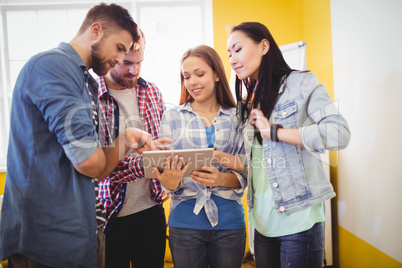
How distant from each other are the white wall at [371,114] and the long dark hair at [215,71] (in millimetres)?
1041

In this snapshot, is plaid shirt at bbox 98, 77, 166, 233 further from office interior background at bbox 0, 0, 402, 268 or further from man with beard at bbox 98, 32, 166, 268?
office interior background at bbox 0, 0, 402, 268

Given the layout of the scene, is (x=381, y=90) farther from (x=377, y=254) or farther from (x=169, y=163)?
(x=169, y=163)

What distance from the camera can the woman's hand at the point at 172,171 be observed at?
1142mm

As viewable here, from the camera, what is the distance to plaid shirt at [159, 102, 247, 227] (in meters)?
1.26

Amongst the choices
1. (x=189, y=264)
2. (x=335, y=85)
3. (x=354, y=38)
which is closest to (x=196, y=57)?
(x=189, y=264)

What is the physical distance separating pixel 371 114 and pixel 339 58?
0.68 m

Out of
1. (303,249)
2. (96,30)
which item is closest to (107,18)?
(96,30)

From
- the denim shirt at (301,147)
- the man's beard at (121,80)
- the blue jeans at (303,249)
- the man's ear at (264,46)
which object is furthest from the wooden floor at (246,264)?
the man's ear at (264,46)

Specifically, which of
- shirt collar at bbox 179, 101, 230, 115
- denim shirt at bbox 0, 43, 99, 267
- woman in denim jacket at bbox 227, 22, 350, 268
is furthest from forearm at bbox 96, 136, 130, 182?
woman in denim jacket at bbox 227, 22, 350, 268

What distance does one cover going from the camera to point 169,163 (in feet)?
3.75

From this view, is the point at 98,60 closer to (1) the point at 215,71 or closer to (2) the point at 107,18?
(2) the point at 107,18

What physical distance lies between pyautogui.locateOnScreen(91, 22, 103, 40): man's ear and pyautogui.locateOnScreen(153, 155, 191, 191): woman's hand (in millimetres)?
596

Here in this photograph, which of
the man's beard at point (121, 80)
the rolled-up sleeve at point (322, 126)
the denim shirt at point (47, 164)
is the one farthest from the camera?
the man's beard at point (121, 80)

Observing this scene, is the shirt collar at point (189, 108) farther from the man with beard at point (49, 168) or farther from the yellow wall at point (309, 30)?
the yellow wall at point (309, 30)
